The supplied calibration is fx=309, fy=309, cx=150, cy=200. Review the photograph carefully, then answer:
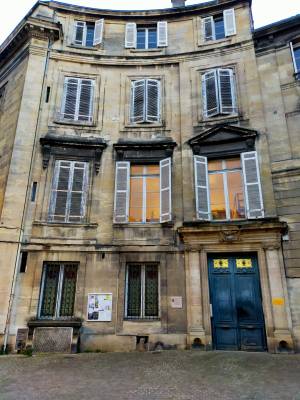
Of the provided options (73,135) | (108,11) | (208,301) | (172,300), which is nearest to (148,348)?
(172,300)

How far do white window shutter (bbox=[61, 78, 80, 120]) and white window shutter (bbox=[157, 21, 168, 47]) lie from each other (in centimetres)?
354

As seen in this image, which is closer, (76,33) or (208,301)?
(208,301)

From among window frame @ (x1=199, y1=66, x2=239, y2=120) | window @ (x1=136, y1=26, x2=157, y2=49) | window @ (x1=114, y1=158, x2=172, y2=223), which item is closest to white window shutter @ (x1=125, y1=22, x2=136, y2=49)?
window @ (x1=136, y1=26, x2=157, y2=49)

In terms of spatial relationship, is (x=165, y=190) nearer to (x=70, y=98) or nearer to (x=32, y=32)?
(x=70, y=98)

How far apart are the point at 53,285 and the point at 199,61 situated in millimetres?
9120

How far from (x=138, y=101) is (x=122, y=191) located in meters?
3.57

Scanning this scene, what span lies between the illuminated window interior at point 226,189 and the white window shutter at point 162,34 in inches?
209

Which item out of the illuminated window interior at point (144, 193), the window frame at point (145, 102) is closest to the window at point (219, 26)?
the window frame at point (145, 102)

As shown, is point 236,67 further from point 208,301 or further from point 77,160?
point 208,301

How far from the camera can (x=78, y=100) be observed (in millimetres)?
11055

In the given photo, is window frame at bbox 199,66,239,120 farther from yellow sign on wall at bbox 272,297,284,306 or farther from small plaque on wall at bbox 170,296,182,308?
small plaque on wall at bbox 170,296,182,308

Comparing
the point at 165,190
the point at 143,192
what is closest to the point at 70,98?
the point at 143,192

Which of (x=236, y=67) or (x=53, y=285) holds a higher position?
(x=236, y=67)

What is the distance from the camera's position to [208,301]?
840cm
